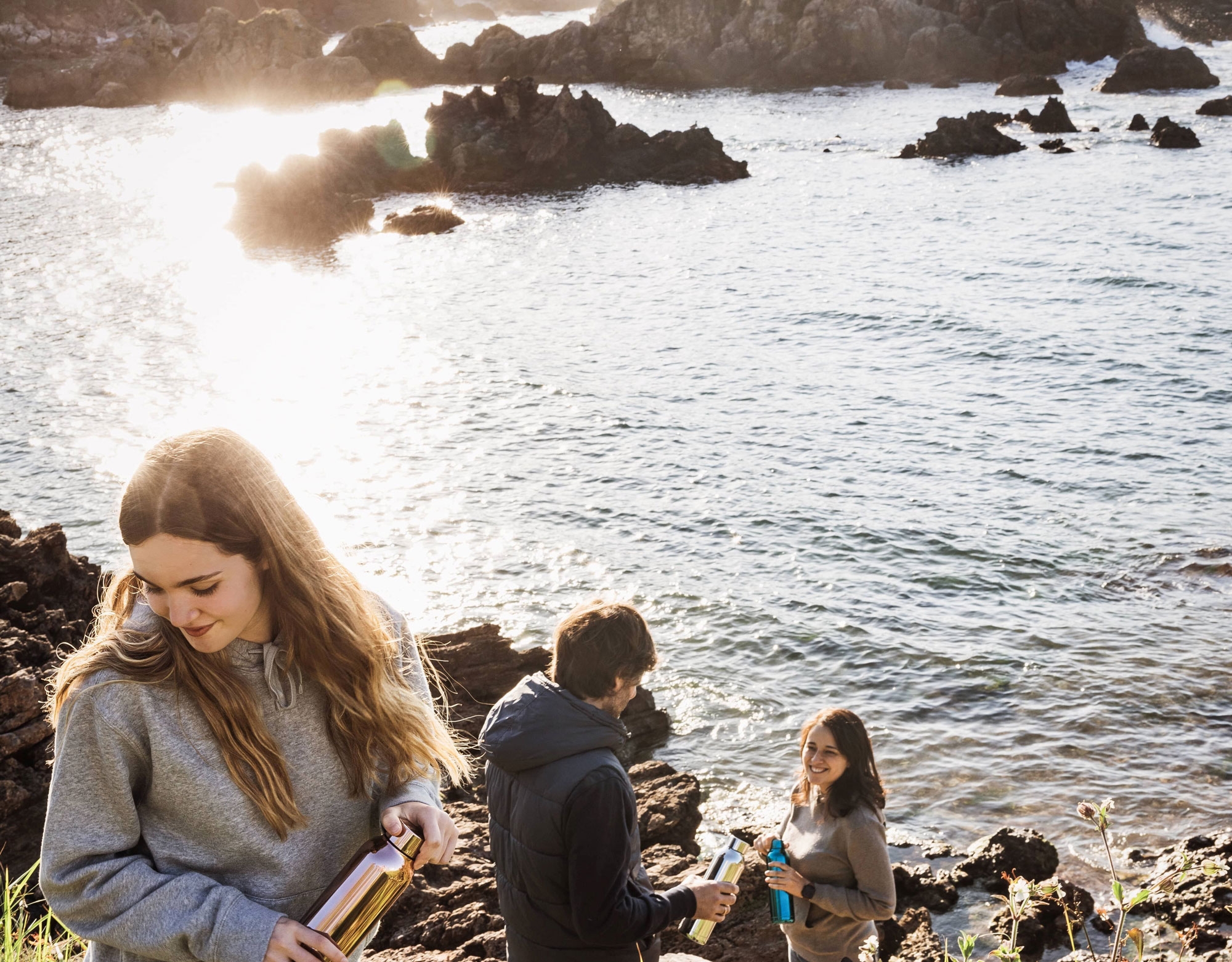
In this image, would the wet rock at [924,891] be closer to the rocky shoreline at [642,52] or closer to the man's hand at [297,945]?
the man's hand at [297,945]

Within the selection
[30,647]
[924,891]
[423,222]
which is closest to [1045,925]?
[924,891]

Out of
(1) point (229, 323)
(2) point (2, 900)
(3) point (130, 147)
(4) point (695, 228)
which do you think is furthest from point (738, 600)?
(3) point (130, 147)

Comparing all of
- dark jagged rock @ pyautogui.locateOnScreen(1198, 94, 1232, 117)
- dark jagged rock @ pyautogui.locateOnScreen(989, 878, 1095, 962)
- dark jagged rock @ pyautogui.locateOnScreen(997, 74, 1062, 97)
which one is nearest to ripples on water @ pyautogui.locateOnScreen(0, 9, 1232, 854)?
dark jagged rock @ pyautogui.locateOnScreen(989, 878, 1095, 962)

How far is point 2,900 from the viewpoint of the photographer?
685cm

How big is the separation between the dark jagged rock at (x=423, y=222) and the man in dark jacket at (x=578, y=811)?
36.3 metres

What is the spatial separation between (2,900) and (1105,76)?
68.3 m

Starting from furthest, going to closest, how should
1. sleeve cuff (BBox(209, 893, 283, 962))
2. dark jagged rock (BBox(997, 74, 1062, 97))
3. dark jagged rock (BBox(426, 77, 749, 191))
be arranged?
dark jagged rock (BBox(997, 74, 1062, 97))
dark jagged rock (BBox(426, 77, 749, 191))
sleeve cuff (BBox(209, 893, 283, 962))

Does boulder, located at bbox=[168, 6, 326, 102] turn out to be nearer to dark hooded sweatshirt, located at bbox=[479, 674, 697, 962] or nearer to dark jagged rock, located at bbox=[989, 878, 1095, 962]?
dark jagged rock, located at bbox=[989, 878, 1095, 962]

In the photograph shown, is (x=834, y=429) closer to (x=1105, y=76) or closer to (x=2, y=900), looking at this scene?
(x=2, y=900)

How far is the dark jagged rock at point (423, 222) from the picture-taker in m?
38.6

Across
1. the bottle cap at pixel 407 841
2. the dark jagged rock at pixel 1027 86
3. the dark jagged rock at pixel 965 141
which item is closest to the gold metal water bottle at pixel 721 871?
the bottle cap at pixel 407 841

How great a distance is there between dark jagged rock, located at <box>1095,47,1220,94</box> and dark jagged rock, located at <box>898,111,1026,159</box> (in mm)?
15749

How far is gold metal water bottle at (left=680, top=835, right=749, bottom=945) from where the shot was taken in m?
4.13

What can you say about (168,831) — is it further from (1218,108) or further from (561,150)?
(1218,108)
